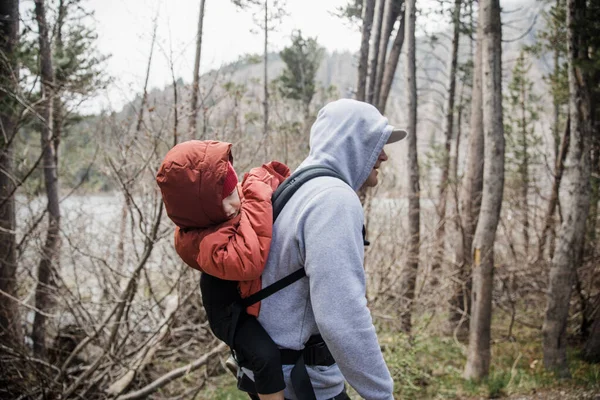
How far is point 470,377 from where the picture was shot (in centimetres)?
498

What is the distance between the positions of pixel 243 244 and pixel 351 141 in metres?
0.60

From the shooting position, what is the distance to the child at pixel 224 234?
4.55ft

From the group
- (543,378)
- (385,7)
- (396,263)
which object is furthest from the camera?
(385,7)

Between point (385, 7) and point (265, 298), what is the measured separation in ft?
24.0

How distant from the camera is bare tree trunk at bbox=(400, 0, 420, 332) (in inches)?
264

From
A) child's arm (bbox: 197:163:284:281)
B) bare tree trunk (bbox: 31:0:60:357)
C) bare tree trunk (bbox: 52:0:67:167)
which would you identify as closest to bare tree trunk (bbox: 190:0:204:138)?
bare tree trunk (bbox: 52:0:67:167)

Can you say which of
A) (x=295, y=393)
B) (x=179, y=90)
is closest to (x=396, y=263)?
(x=179, y=90)

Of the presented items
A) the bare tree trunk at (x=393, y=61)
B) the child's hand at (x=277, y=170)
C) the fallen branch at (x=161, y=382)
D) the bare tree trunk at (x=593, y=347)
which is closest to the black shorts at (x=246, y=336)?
the child's hand at (x=277, y=170)

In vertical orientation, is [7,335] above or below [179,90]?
below

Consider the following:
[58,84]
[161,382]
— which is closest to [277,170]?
[161,382]

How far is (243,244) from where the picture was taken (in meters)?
1.40

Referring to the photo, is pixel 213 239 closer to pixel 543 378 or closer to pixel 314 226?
pixel 314 226

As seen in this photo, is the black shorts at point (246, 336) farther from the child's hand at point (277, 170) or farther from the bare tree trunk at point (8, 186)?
the bare tree trunk at point (8, 186)

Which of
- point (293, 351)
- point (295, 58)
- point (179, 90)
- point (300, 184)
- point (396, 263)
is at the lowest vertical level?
point (396, 263)
